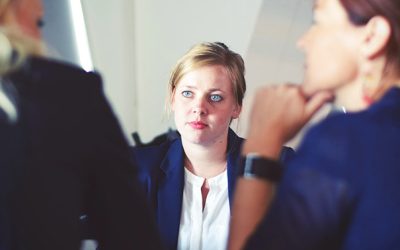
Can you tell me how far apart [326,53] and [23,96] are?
0.31 metres

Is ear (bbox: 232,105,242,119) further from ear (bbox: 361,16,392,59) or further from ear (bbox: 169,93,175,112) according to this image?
ear (bbox: 361,16,392,59)

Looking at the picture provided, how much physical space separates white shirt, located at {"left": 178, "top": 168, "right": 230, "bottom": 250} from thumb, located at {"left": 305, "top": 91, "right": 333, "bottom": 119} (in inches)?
12.3

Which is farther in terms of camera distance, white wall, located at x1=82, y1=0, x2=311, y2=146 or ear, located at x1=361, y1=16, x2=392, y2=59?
white wall, located at x1=82, y1=0, x2=311, y2=146

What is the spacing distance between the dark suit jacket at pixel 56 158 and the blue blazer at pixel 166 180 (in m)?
0.22

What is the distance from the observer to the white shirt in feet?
2.31

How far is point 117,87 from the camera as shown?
2.40 feet

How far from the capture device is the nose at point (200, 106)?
2.39 ft

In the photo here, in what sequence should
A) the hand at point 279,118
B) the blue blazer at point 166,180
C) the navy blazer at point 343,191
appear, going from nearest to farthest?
1. the navy blazer at point 343,191
2. the hand at point 279,118
3. the blue blazer at point 166,180

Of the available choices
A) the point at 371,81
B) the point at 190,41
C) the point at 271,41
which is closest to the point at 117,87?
the point at 190,41

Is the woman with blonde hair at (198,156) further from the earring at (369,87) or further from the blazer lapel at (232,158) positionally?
the earring at (369,87)

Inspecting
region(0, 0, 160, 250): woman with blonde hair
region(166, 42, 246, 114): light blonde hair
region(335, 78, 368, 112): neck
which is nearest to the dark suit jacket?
region(0, 0, 160, 250): woman with blonde hair

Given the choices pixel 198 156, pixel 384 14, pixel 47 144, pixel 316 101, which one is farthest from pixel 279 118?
pixel 198 156

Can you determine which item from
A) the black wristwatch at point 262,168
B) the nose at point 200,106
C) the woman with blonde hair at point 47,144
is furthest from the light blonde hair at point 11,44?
the nose at point 200,106

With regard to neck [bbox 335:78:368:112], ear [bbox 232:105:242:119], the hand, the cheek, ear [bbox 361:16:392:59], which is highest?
ear [bbox 361:16:392:59]
